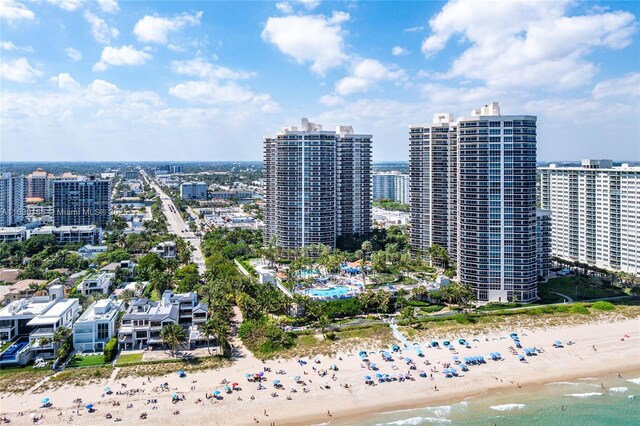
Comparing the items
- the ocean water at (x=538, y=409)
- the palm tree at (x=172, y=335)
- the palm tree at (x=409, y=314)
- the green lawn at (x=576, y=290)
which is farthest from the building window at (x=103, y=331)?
the green lawn at (x=576, y=290)

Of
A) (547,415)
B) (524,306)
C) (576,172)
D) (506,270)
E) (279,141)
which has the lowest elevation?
(547,415)

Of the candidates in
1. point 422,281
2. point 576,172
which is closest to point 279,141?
point 422,281

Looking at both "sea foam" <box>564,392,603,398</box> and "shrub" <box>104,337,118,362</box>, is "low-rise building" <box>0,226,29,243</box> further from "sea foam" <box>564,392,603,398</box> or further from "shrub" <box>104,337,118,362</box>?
"sea foam" <box>564,392,603,398</box>

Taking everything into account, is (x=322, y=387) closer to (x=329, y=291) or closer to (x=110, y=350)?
(x=110, y=350)

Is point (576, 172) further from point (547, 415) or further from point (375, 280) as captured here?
point (547, 415)

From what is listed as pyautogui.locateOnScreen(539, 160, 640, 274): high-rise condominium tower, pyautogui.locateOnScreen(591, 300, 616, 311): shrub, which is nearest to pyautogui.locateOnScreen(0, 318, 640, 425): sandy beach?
pyautogui.locateOnScreen(591, 300, 616, 311): shrub

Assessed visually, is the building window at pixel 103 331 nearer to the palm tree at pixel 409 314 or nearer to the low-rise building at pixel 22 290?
the low-rise building at pixel 22 290
